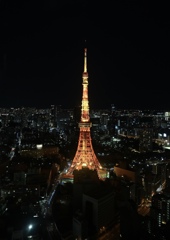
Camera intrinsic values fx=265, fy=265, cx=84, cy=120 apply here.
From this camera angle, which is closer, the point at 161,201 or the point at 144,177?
the point at 161,201

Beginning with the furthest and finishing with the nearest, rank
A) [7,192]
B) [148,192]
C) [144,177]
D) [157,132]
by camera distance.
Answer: [157,132], [144,177], [148,192], [7,192]

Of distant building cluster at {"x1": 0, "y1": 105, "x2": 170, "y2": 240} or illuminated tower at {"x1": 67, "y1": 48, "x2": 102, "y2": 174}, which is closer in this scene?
distant building cluster at {"x1": 0, "y1": 105, "x2": 170, "y2": 240}

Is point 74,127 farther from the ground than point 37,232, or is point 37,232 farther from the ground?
point 74,127

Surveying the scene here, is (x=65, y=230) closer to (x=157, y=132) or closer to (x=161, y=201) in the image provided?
(x=161, y=201)

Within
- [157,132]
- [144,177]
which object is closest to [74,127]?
[157,132]

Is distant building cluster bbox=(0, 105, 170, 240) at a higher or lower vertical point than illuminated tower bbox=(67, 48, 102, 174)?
lower

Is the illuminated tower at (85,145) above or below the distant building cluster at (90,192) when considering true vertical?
above

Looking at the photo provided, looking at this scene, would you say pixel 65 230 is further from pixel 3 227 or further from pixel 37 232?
pixel 3 227

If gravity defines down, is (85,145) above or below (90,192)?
above

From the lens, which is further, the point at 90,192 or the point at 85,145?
the point at 85,145

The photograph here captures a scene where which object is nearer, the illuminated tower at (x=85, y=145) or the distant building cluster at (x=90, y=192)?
the distant building cluster at (x=90, y=192)

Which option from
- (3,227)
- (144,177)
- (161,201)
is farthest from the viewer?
(144,177)
